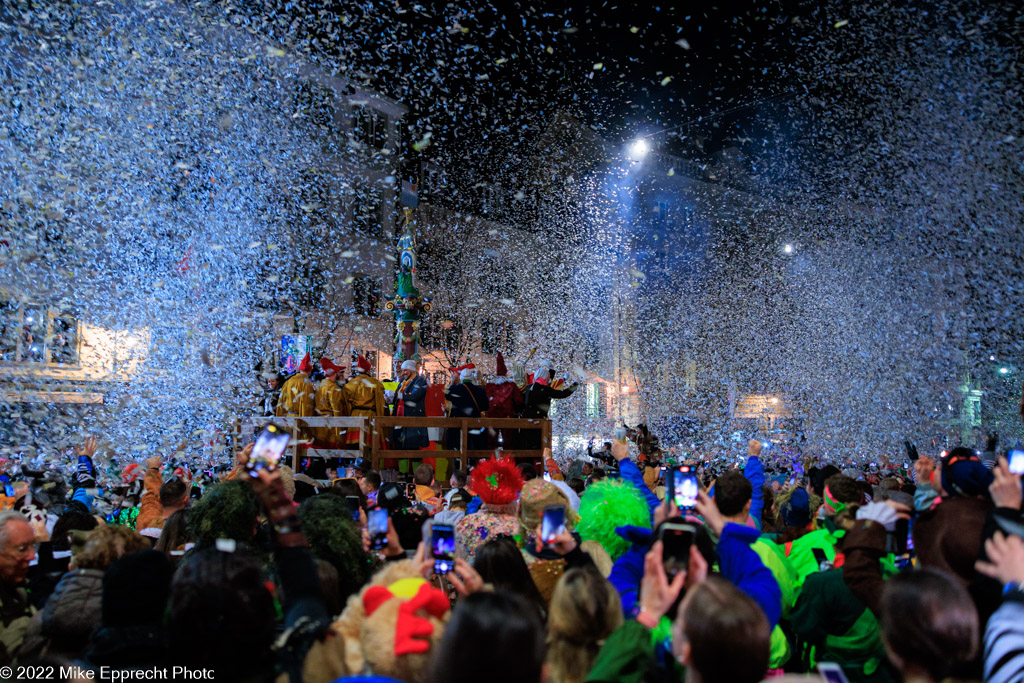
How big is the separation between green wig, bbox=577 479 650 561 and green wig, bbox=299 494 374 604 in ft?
3.39

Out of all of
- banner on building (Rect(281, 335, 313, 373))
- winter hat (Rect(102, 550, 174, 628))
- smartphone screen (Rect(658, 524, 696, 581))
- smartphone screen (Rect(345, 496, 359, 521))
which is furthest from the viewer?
banner on building (Rect(281, 335, 313, 373))

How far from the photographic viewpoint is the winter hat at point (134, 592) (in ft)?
7.32

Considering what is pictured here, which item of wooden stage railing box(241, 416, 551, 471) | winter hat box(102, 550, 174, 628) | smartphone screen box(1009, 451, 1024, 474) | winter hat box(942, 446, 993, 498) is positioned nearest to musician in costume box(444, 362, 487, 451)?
wooden stage railing box(241, 416, 551, 471)

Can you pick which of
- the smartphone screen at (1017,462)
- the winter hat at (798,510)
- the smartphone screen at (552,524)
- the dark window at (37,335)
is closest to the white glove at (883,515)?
the smartphone screen at (1017,462)

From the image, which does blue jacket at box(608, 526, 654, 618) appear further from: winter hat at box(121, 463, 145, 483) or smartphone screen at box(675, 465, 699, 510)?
winter hat at box(121, 463, 145, 483)

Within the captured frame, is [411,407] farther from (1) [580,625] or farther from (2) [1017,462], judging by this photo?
(1) [580,625]

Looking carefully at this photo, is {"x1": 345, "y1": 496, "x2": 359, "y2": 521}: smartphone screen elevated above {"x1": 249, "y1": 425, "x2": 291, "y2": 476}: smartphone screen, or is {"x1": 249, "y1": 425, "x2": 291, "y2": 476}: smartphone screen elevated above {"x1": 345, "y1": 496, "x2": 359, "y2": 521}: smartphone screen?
{"x1": 249, "y1": 425, "x2": 291, "y2": 476}: smartphone screen

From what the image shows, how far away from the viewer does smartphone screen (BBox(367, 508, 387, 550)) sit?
116 inches

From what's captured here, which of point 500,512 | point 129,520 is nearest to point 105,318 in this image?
point 129,520

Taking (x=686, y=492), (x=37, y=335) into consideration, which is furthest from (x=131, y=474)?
(x=37, y=335)

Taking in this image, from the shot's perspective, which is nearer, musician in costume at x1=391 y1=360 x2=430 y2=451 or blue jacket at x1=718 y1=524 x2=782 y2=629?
blue jacket at x1=718 y1=524 x2=782 y2=629

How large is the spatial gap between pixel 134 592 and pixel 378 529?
0.93 metres

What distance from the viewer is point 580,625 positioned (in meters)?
2.24

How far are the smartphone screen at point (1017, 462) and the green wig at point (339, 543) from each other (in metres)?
2.65
